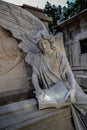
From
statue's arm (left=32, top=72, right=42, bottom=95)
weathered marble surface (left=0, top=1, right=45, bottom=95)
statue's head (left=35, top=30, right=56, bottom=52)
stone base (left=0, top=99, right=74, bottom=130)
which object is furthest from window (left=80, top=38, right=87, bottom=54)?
stone base (left=0, top=99, right=74, bottom=130)

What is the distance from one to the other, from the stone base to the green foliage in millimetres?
9743

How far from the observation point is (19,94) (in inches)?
80.7

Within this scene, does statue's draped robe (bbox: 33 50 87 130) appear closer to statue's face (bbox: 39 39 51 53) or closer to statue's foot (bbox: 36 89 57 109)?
statue's face (bbox: 39 39 51 53)

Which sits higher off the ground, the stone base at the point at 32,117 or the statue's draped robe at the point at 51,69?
the statue's draped robe at the point at 51,69

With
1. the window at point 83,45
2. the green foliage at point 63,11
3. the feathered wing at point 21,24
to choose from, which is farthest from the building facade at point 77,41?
the feathered wing at point 21,24

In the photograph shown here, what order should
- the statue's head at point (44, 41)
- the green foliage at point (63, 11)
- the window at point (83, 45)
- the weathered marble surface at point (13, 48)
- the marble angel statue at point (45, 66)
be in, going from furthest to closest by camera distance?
the green foliage at point (63, 11) → the window at point (83, 45) → the weathered marble surface at point (13, 48) → the statue's head at point (44, 41) → the marble angel statue at point (45, 66)

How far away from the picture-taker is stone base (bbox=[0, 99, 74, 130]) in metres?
1.47

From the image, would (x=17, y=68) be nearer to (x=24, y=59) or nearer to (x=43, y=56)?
(x=24, y=59)

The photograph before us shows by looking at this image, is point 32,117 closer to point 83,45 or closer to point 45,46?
point 45,46

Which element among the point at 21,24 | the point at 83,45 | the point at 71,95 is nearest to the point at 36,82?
the point at 71,95

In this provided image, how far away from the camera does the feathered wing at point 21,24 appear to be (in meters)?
2.15

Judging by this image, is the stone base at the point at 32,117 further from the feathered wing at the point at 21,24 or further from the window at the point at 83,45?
the window at the point at 83,45

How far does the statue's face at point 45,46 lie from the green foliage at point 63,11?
9271mm

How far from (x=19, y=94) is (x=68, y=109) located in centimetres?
70
